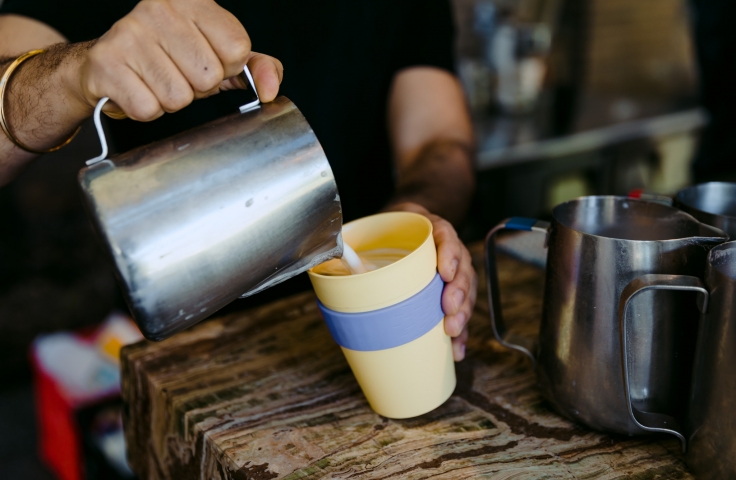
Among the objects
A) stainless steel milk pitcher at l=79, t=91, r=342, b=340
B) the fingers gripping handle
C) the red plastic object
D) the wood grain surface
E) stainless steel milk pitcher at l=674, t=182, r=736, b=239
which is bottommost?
the red plastic object

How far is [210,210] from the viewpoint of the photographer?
0.65 meters

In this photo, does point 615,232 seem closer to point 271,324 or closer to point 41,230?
Result: point 271,324

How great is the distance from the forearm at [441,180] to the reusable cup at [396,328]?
1.62 ft

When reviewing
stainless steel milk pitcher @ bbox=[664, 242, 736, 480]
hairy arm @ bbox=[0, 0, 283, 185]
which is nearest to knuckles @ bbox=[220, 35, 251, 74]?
hairy arm @ bbox=[0, 0, 283, 185]

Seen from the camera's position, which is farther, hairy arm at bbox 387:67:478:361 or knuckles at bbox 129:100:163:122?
hairy arm at bbox 387:67:478:361

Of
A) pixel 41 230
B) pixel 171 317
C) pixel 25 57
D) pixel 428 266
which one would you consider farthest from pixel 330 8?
pixel 41 230

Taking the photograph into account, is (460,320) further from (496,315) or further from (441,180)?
(441,180)

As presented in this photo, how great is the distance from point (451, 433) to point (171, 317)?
15.4 inches

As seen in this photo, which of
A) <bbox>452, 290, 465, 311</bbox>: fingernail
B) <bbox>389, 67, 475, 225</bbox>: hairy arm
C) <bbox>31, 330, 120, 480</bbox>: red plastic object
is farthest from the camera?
<bbox>31, 330, 120, 480</bbox>: red plastic object

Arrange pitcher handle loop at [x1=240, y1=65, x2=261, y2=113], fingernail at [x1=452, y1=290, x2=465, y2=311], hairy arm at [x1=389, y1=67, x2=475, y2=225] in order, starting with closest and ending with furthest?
pitcher handle loop at [x1=240, y1=65, x2=261, y2=113] < fingernail at [x1=452, y1=290, x2=465, y2=311] < hairy arm at [x1=389, y1=67, x2=475, y2=225]

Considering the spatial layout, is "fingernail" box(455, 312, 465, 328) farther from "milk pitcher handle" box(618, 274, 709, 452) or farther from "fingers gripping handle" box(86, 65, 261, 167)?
"fingers gripping handle" box(86, 65, 261, 167)

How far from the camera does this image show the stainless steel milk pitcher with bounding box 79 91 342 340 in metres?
0.63

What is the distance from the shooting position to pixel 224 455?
79 cm

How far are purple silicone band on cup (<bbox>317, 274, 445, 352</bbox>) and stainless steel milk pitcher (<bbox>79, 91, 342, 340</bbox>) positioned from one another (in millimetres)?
106
